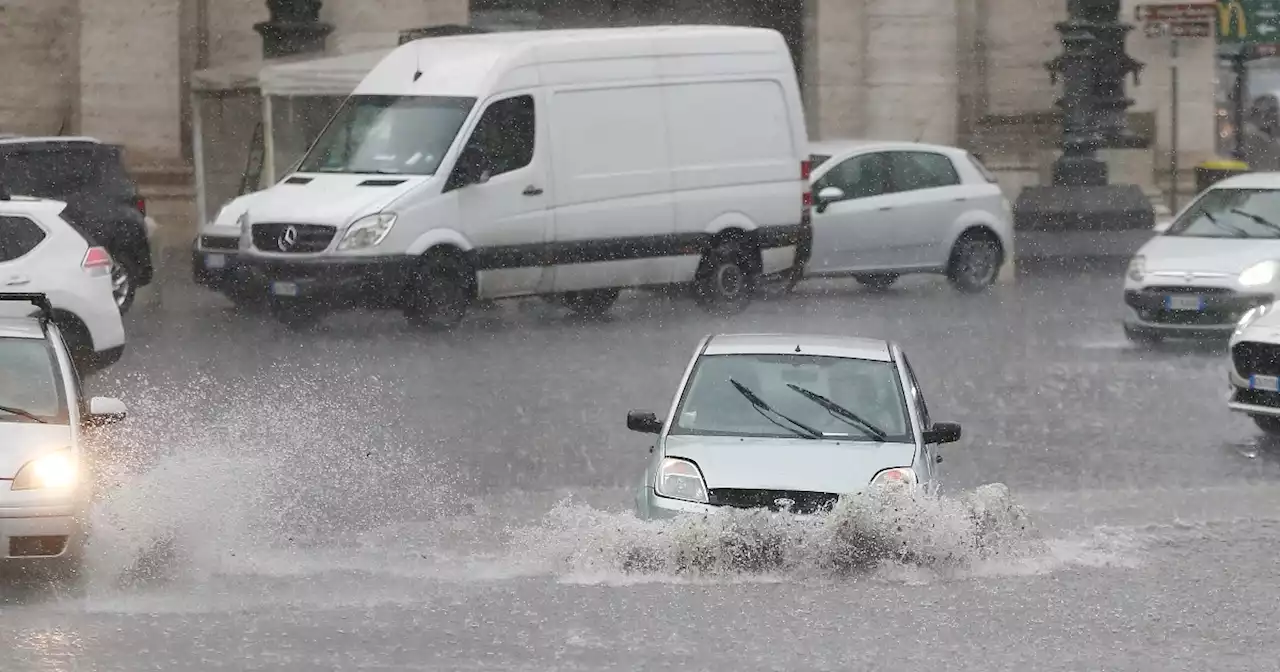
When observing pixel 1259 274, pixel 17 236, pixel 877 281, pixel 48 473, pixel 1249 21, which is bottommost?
pixel 877 281

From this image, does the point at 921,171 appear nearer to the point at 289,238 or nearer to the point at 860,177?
the point at 860,177

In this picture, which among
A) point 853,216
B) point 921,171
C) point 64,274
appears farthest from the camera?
point 921,171

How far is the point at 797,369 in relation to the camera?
1079cm

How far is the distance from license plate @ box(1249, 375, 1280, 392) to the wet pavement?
0.38m

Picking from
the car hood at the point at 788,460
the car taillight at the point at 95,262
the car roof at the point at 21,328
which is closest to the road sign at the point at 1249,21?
the car taillight at the point at 95,262

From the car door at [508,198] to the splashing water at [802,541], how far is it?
31.3 ft

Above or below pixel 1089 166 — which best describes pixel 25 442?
above

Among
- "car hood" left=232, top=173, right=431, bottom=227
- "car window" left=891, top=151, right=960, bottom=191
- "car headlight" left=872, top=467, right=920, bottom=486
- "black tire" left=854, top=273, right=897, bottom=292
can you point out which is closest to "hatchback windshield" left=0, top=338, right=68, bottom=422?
"car headlight" left=872, top=467, right=920, bottom=486

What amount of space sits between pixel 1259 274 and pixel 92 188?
388 inches

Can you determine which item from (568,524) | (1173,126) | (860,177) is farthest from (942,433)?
(1173,126)

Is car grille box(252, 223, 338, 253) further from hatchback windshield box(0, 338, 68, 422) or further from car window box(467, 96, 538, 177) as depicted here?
hatchback windshield box(0, 338, 68, 422)

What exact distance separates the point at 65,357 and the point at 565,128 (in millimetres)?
9790

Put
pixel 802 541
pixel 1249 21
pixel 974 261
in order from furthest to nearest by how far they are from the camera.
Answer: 1. pixel 1249 21
2. pixel 974 261
3. pixel 802 541

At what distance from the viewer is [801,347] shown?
1088 centimetres
